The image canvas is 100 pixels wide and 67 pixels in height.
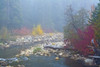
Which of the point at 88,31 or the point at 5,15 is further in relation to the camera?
the point at 5,15

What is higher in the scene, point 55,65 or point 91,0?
point 91,0

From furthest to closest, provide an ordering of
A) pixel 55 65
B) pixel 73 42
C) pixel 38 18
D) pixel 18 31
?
pixel 38 18
pixel 18 31
pixel 73 42
pixel 55 65

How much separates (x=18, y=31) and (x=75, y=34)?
2602 cm

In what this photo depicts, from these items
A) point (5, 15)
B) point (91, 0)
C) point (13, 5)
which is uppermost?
point (91, 0)

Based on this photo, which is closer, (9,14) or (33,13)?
(9,14)

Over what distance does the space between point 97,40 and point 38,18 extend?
4295cm

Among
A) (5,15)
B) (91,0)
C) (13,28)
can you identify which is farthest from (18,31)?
(91,0)

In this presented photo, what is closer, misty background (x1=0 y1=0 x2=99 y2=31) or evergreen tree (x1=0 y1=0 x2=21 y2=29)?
evergreen tree (x1=0 y1=0 x2=21 y2=29)

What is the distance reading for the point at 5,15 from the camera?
→ 140ft

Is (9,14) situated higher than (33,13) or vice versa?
(33,13)

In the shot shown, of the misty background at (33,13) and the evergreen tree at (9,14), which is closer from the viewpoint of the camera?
the evergreen tree at (9,14)

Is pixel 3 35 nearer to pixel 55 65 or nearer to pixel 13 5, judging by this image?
pixel 13 5

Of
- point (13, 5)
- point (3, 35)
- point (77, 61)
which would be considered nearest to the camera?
point (77, 61)

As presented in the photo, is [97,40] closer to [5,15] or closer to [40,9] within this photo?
[5,15]
